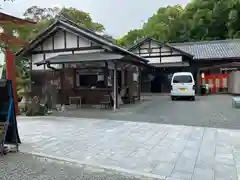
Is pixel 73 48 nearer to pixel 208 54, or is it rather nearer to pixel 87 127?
pixel 87 127

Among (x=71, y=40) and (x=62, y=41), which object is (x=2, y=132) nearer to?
(x=71, y=40)

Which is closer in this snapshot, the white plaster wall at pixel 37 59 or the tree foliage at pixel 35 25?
the tree foliage at pixel 35 25

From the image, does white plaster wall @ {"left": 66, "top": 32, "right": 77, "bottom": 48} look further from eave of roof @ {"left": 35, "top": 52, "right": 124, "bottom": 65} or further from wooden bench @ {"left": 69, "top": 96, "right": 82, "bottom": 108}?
wooden bench @ {"left": 69, "top": 96, "right": 82, "bottom": 108}

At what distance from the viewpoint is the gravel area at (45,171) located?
3666mm

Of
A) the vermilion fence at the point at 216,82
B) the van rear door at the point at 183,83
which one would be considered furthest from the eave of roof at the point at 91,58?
the vermilion fence at the point at 216,82

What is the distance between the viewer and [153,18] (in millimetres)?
37406

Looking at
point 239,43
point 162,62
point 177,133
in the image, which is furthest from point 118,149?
point 239,43

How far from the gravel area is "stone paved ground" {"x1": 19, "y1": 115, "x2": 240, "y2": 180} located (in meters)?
0.27

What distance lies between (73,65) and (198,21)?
23.6 metres

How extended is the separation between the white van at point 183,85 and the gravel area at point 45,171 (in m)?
12.2

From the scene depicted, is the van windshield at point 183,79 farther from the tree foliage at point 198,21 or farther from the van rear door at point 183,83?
the tree foliage at point 198,21

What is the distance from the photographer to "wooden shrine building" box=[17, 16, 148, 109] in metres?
12.3

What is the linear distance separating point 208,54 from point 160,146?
18.5 m

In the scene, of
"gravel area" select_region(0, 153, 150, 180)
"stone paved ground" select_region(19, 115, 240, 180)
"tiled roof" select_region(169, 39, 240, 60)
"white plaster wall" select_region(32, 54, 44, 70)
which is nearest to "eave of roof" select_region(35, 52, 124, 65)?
"white plaster wall" select_region(32, 54, 44, 70)
